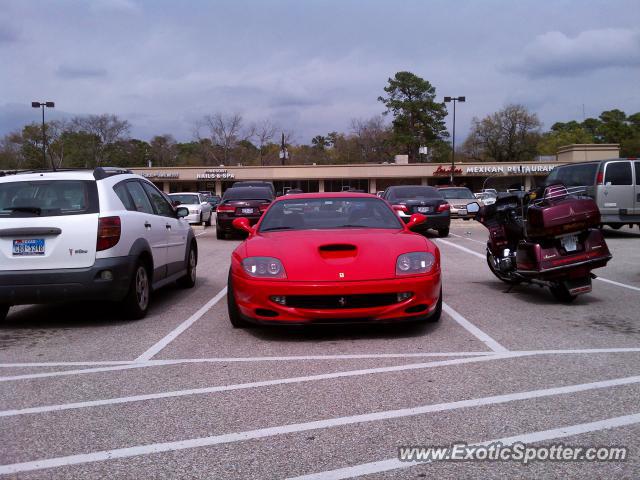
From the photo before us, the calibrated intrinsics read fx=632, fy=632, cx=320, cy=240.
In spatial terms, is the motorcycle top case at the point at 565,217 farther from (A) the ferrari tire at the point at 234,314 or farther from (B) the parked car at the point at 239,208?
(B) the parked car at the point at 239,208

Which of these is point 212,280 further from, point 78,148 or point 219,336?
point 78,148

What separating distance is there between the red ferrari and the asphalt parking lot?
0.94ft

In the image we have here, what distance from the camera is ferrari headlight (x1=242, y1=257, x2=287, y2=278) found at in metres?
5.86

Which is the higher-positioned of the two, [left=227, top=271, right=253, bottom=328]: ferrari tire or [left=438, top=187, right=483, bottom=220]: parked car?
[left=438, top=187, right=483, bottom=220]: parked car

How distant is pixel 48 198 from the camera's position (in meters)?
6.75

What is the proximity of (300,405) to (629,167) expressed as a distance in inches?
581

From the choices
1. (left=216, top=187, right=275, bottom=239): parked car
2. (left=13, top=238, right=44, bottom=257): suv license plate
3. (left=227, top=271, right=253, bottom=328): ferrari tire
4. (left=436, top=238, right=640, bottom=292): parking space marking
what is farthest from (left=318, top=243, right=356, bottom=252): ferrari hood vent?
(left=216, top=187, right=275, bottom=239): parked car

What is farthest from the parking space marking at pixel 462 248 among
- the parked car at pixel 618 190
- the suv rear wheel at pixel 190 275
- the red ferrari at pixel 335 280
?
the red ferrari at pixel 335 280

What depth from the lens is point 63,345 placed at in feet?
20.2

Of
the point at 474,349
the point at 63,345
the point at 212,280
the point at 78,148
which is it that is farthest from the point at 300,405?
the point at 78,148

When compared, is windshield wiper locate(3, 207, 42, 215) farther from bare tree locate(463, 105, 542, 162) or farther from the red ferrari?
bare tree locate(463, 105, 542, 162)

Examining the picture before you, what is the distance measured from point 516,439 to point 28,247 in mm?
5134

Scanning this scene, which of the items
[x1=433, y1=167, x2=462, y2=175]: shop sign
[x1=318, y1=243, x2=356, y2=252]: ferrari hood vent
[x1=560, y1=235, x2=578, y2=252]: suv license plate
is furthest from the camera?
[x1=433, y1=167, x2=462, y2=175]: shop sign

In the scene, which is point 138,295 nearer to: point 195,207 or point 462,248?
point 462,248
